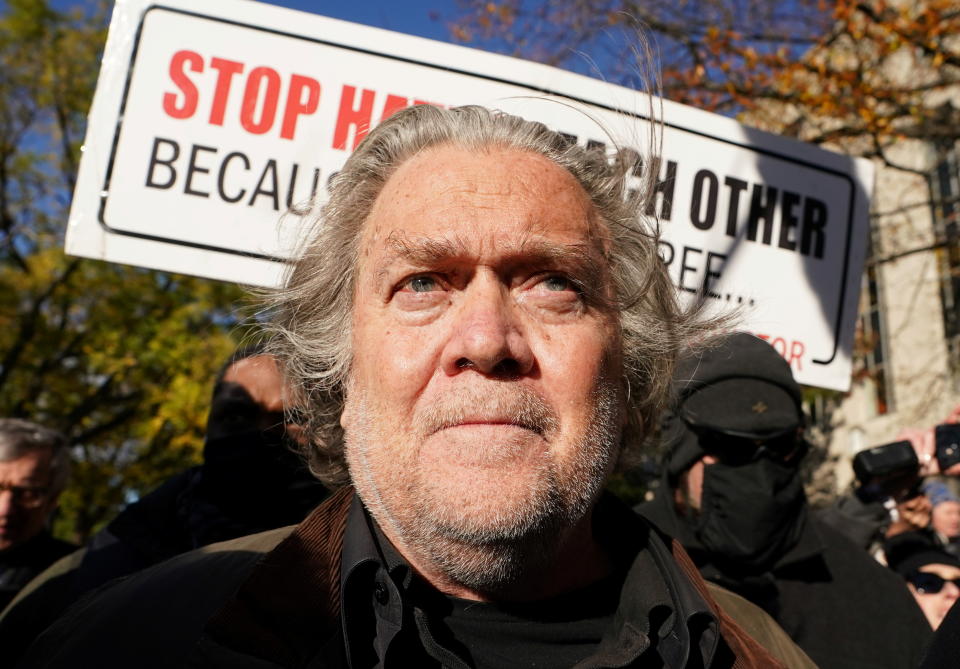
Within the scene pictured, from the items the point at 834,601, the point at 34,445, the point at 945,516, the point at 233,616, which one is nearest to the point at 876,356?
the point at 945,516

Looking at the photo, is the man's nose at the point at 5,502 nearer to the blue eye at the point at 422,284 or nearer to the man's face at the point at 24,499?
the man's face at the point at 24,499

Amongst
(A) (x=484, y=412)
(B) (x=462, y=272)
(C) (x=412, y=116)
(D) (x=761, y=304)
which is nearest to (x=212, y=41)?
(C) (x=412, y=116)

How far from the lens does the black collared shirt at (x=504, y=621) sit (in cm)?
158

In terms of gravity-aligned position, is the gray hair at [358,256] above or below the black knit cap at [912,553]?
above

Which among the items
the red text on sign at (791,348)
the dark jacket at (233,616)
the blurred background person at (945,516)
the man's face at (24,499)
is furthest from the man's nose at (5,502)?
the blurred background person at (945,516)

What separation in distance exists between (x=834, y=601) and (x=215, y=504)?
2.07 m

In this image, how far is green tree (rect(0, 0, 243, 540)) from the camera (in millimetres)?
14453

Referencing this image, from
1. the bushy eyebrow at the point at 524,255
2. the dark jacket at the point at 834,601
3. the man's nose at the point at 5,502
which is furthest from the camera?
the man's nose at the point at 5,502

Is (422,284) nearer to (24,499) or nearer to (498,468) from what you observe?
(498,468)

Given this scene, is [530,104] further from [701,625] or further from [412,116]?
[701,625]

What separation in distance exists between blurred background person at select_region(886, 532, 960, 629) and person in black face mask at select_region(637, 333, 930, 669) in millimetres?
494

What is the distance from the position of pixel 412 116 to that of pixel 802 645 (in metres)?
1.89

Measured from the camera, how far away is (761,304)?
259 centimetres

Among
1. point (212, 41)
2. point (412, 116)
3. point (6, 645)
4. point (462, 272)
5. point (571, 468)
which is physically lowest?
point (6, 645)
